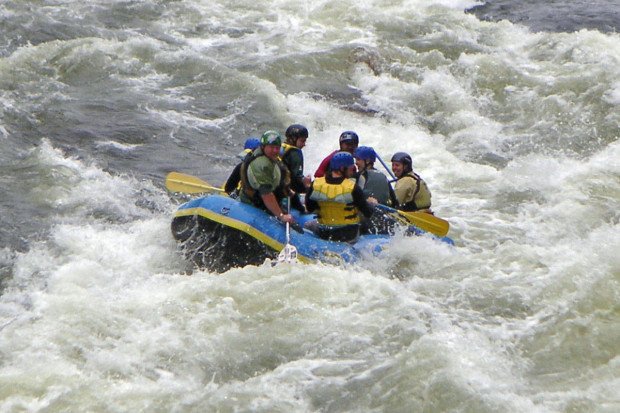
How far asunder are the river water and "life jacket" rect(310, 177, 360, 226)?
509 mm

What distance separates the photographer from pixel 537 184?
11.5 metres

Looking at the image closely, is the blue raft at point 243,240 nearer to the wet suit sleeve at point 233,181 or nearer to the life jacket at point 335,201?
the life jacket at point 335,201

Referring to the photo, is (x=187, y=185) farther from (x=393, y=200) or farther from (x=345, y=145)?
(x=393, y=200)

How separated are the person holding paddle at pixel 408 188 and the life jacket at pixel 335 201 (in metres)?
0.87

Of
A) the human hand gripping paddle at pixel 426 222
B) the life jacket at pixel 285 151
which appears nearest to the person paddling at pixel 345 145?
the life jacket at pixel 285 151

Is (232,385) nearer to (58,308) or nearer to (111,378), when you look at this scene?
(111,378)

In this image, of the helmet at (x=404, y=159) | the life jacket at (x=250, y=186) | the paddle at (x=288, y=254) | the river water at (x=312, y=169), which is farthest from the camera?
the helmet at (x=404, y=159)

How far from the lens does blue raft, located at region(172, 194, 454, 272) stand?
860 centimetres

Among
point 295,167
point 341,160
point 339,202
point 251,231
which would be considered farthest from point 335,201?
point 295,167

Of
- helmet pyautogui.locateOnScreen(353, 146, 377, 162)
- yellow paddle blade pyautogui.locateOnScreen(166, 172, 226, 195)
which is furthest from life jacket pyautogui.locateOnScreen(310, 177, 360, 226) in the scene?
yellow paddle blade pyautogui.locateOnScreen(166, 172, 226, 195)

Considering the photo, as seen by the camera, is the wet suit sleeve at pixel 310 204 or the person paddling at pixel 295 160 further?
the person paddling at pixel 295 160

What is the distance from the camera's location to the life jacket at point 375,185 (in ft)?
30.6

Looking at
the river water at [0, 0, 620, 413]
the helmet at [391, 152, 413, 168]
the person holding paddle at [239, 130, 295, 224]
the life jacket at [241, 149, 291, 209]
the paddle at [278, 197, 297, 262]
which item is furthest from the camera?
the helmet at [391, 152, 413, 168]

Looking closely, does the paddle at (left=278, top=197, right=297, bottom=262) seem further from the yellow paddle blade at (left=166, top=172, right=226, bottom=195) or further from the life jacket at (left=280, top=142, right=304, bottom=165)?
the yellow paddle blade at (left=166, top=172, right=226, bottom=195)
